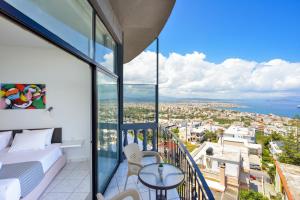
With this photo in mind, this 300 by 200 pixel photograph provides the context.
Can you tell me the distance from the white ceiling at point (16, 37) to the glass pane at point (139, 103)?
1840 mm

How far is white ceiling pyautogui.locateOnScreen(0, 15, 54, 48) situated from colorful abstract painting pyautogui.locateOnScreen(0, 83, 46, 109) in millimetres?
920

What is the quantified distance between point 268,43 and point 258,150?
13591 mm

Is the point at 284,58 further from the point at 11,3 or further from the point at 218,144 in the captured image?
the point at 11,3

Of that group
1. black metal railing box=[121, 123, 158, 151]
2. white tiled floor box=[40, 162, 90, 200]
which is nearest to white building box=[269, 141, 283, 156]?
black metal railing box=[121, 123, 158, 151]

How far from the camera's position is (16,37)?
2.76 meters

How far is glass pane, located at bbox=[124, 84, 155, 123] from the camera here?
3.34 m

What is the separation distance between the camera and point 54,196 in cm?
227

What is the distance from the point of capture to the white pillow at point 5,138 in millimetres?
Answer: 2881

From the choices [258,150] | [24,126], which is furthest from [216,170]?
[24,126]

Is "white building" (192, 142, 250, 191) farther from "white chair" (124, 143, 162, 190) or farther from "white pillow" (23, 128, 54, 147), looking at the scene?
"white pillow" (23, 128, 54, 147)

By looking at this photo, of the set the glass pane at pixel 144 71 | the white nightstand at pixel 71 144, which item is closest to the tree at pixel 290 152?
the glass pane at pixel 144 71

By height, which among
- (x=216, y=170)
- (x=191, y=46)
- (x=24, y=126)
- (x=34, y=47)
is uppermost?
(x=191, y=46)

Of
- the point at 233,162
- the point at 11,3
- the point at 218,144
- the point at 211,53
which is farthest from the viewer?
the point at 211,53

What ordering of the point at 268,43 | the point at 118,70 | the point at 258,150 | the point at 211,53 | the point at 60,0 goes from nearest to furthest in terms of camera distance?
the point at 60,0 → the point at 118,70 → the point at 258,150 → the point at 268,43 → the point at 211,53
